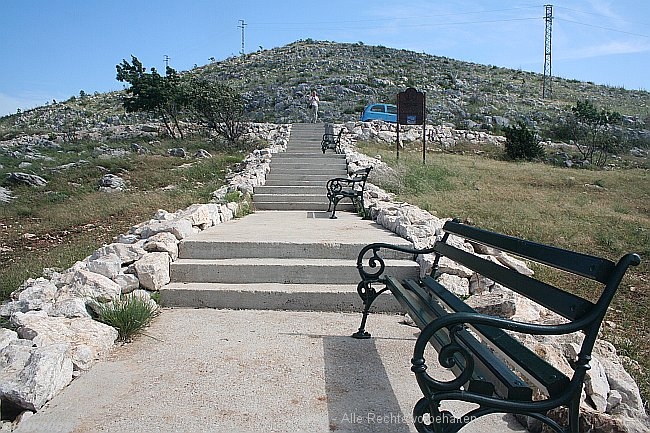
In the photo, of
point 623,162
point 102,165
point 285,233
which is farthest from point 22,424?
point 623,162

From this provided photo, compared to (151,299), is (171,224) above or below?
above

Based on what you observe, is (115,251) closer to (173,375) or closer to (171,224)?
(171,224)

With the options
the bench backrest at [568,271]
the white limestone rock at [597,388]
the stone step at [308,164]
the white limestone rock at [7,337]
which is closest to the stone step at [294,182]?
the stone step at [308,164]

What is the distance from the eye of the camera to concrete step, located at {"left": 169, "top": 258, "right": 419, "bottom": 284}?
520 centimetres

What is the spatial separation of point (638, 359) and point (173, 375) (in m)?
3.38

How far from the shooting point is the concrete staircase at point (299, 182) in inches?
394

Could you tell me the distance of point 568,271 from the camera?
2.30 m

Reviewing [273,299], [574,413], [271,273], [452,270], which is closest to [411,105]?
[452,270]

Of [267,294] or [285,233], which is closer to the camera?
[267,294]

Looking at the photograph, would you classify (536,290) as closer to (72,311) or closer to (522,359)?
(522,359)

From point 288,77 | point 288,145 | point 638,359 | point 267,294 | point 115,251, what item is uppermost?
point 288,77

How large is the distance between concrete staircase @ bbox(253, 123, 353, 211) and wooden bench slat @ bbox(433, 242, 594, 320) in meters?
6.38

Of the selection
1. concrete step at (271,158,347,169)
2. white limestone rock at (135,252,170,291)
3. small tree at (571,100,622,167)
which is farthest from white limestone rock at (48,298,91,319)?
small tree at (571,100,622,167)

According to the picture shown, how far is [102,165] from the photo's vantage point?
16594 millimetres
